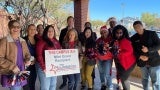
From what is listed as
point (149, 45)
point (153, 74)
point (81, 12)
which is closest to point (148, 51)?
point (149, 45)

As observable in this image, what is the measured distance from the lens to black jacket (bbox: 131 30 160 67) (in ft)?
21.2

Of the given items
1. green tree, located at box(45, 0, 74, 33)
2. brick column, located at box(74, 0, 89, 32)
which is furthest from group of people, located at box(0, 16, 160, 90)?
green tree, located at box(45, 0, 74, 33)

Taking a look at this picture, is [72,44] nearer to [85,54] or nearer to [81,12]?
[85,54]

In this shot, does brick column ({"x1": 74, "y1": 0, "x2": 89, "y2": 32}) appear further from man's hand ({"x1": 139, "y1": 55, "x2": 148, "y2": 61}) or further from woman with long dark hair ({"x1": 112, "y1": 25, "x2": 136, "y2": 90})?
man's hand ({"x1": 139, "y1": 55, "x2": 148, "y2": 61})

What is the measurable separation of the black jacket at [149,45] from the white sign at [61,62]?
1.33m

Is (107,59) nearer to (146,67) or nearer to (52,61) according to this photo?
(146,67)

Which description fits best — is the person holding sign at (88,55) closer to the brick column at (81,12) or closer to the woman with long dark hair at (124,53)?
the woman with long dark hair at (124,53)

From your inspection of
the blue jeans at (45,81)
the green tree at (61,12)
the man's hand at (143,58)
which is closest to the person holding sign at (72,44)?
the blue jeans at (45,81)

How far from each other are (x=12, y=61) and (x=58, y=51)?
5.00 ft

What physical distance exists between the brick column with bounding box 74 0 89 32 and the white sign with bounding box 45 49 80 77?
508 centimetres

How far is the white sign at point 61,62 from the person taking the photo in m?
6.29

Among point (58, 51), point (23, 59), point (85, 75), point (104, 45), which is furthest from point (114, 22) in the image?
point (23, 59)

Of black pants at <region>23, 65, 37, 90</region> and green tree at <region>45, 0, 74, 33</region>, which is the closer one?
black pants at <region>23, 65, 37, 90</region>

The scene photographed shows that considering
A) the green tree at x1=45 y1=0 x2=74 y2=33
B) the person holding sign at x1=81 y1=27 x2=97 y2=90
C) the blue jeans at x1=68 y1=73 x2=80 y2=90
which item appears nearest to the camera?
the blue jeans at x1=68 y1=73 x2=80 y2=90
